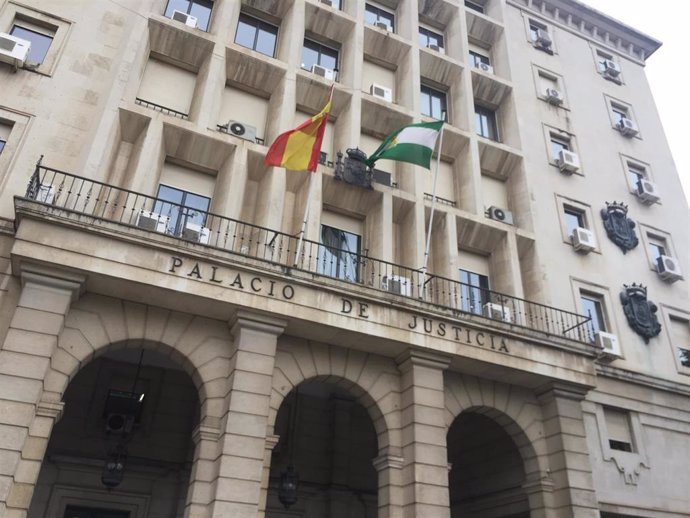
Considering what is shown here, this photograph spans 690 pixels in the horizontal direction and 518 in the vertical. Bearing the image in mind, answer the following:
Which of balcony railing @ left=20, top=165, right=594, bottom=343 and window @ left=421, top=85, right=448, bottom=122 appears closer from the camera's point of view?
balcony railing @ left=20, top=165, right=594, bottom=343

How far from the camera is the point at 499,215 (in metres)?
19.1

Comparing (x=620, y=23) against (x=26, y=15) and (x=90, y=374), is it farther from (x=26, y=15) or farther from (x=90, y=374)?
(x=90, y=374)

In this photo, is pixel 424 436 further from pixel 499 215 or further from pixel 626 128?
pixel 626 128

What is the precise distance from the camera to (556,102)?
23.2 metres

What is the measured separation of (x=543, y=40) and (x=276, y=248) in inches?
658

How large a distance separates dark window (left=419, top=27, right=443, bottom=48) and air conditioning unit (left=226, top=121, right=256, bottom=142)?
9211mm

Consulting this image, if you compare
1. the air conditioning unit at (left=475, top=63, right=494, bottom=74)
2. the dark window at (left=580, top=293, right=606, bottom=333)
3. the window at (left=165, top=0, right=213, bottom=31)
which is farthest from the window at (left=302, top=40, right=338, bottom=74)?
the dark window at (left=580, top=293, right=606, bottom=333)

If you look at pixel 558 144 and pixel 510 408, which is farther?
pixel 558 144

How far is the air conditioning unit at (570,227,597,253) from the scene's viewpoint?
19.6 metres

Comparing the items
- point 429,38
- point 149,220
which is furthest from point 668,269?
point 149,220

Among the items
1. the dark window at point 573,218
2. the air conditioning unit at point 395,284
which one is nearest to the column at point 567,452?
the air conditioning unit at point 395,284

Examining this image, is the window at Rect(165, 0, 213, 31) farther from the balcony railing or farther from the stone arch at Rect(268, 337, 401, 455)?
the stone arch at Rect(268, 337, 401, 455)

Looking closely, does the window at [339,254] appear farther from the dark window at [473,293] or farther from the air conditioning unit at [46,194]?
the air conditioning unit at [46,194]

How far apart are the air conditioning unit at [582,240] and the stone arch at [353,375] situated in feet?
29.4
